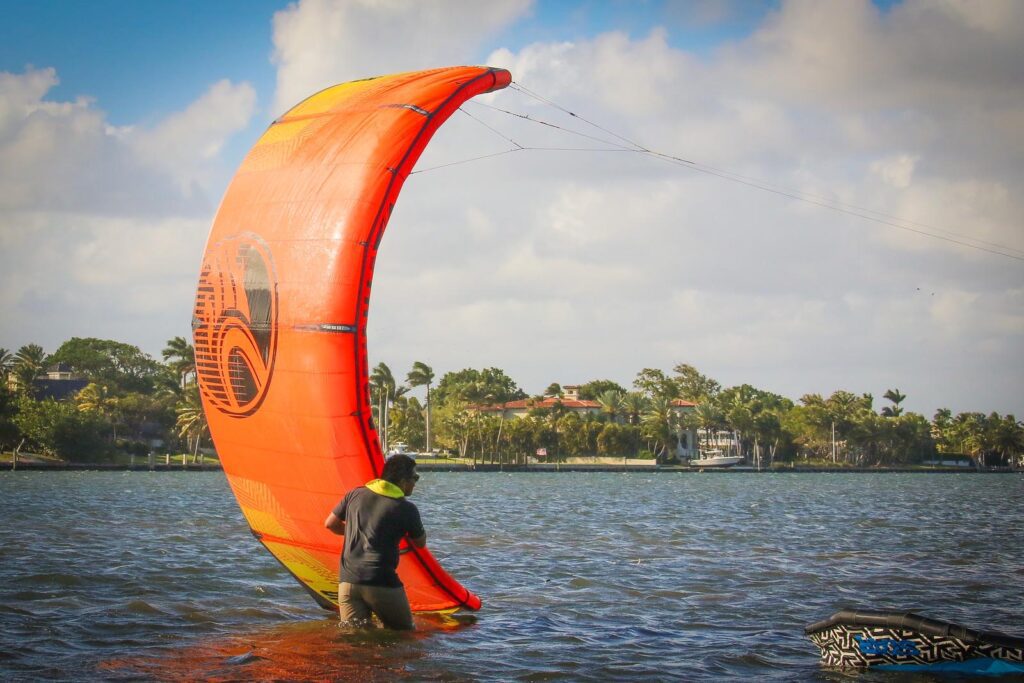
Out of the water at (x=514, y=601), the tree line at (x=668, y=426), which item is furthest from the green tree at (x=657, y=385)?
the water at (x=514, y=601)

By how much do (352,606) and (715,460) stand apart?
126494 mm

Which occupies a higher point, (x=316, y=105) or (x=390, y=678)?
(x=316, y=105)

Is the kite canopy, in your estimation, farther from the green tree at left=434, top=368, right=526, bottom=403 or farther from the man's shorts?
the green tree at left=434, top=368, right=526, bottom=403

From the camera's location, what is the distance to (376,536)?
836cm

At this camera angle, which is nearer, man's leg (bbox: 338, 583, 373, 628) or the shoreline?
man's leg (bbox: 338, 583, 373, 628)

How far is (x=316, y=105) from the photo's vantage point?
10352 millimetres

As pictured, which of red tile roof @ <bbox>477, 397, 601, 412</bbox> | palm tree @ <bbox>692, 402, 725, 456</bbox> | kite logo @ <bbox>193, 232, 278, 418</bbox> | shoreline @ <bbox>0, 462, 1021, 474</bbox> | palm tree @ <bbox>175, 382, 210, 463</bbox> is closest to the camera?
kite logo @ <bbox>193, 232, 278, 418</bbox>

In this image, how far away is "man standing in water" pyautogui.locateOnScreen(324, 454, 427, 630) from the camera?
8.37 m

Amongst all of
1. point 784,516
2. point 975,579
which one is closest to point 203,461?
point 784,516

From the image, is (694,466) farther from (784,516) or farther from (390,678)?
(390,678)

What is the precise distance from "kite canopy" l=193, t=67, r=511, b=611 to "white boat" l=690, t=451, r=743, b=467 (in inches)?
4875

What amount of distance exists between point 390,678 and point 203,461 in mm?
99206

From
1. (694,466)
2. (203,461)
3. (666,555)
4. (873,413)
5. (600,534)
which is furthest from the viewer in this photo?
(873,413)

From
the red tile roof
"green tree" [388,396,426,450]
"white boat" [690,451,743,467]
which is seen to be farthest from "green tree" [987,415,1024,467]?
"green tree" [388,396,426,450]
